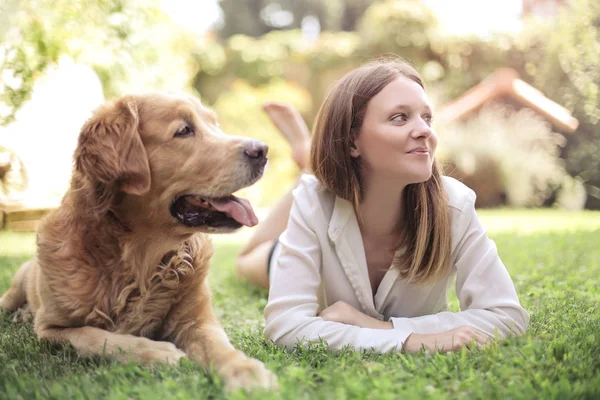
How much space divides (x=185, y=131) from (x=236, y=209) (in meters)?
0.45

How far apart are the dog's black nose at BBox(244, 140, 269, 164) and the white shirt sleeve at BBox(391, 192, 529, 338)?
975 millimetres

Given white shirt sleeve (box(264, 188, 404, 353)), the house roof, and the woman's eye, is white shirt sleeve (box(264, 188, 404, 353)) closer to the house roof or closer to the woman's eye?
the woman's eye

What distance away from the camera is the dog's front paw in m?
1.85

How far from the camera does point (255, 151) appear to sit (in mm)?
2650

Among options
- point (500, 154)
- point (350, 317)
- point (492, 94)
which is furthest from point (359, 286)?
point (492, 94)

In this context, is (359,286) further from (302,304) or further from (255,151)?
(255,151)

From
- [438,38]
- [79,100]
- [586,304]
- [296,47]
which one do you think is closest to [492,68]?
[438,38]

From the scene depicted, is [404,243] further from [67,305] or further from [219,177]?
[67,305]

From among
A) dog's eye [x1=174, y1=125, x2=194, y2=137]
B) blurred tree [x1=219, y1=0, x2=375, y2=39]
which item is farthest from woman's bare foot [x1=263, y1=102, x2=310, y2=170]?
blurred tree [x1=219, y1=0, x2=375, y2=39]

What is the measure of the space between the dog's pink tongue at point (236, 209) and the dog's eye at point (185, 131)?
1.10ft

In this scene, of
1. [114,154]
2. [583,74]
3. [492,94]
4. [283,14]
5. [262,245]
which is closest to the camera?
[114,154]

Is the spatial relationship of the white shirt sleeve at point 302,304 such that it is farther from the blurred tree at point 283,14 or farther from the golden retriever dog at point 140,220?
the blurred tree at point 283,14

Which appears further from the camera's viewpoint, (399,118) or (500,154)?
(500,154)

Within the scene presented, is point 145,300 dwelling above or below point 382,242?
below
